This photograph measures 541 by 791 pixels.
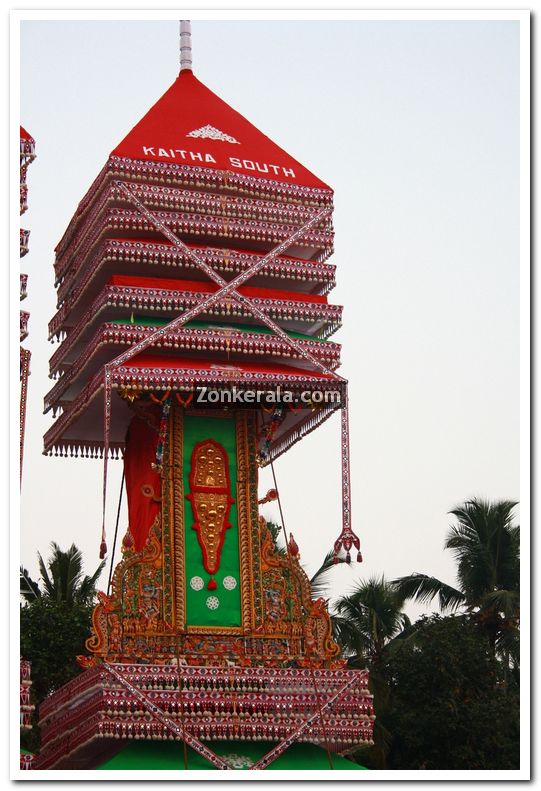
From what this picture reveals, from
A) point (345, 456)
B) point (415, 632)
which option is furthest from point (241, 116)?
point (415, 632)

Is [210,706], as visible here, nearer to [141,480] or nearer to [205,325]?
[141,480]

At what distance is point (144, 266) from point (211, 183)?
73.7 inches

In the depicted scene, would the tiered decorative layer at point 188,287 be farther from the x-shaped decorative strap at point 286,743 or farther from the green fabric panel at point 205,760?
the green fabric panel at point 205,760

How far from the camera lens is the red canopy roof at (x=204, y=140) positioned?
30.9 meters

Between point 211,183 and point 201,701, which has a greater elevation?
point 211,183

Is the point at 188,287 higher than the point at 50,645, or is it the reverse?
the point at 188,287

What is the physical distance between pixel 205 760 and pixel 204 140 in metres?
10.9

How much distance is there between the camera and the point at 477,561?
38.1 m

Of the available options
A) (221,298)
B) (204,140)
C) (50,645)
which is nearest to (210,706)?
(221,298)

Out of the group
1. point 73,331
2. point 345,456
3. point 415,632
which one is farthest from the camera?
point 415,632

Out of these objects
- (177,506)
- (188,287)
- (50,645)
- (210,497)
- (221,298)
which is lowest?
(50,645)

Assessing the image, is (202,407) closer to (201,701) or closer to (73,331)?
(73,331)

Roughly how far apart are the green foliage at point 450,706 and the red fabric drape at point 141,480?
6.80 metres

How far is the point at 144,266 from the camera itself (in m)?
30.5
